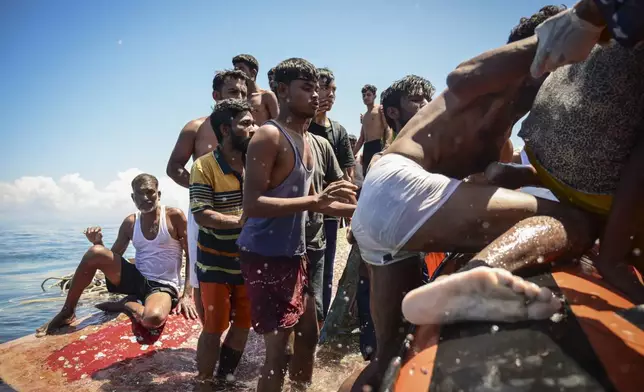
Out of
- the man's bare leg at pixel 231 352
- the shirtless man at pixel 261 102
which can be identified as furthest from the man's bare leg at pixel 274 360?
the shirtless man at pixel 261 102

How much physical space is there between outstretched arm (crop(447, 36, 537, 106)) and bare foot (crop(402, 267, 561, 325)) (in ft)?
2.85

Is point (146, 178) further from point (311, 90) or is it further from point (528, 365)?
point (528, 365)

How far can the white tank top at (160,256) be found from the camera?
5.34m

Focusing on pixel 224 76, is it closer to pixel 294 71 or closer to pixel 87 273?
pixel 294 71

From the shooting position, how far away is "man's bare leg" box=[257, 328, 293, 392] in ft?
9.93

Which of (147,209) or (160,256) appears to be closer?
(160,256)

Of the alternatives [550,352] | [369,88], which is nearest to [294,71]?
[550,352]

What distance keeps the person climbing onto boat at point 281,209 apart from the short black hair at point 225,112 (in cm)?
83

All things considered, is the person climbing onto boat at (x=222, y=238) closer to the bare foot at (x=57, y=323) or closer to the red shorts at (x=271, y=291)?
the red shorts at (x=271, y=291)

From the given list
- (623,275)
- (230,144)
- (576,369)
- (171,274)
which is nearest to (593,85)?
(623,275)

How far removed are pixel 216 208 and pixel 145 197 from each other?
73.7 inches

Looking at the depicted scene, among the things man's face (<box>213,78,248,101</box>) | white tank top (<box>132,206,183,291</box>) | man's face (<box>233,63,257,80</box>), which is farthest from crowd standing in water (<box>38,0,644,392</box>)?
man's face (<box>233,63,257,80</box>)

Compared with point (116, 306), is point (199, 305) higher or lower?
higher

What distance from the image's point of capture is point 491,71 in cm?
188
